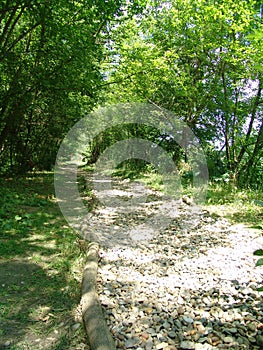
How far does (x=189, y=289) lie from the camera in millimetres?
Result: 2445

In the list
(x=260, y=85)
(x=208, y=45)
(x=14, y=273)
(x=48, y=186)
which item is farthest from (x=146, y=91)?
(x=14, y=273)

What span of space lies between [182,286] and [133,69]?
22.7 feet

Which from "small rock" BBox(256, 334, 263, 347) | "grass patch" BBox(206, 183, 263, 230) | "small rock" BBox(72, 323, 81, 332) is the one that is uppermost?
"grass patch" BBox(206, 183, 263, 230)

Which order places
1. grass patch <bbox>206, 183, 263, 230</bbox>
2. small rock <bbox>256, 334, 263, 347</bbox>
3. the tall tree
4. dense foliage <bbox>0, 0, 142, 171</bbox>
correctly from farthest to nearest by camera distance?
the tall tree → dense foliage <bbox>0, 0, 142, 171</bbox> → grass patch <bbox>206, 183, 263, 230</bbox> → small rock <bbox>256, 334, 263, 347</bbox>

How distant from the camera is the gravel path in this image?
1847 mm

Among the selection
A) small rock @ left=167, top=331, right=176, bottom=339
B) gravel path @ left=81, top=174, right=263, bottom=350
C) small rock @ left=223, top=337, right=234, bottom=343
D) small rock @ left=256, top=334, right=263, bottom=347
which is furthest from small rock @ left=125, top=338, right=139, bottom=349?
small rock @ left=256, top=334, right=263, bottom=347

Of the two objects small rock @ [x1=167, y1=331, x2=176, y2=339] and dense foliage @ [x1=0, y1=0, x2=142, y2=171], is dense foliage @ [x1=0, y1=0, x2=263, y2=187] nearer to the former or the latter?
dense foliage @ [x1=0, y1=0, x2=142, y2=171]

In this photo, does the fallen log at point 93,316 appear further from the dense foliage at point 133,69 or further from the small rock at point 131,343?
the dense foliage at point 133,69

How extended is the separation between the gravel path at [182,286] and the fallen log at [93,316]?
11 centimetres

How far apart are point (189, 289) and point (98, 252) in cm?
124

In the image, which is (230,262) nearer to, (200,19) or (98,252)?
(98,252)

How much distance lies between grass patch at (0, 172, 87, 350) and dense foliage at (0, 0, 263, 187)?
288cm

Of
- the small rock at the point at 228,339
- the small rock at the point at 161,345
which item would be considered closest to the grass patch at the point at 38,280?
the small rock at the point at 161,345

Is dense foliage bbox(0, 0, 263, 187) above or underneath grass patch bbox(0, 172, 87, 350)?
above
